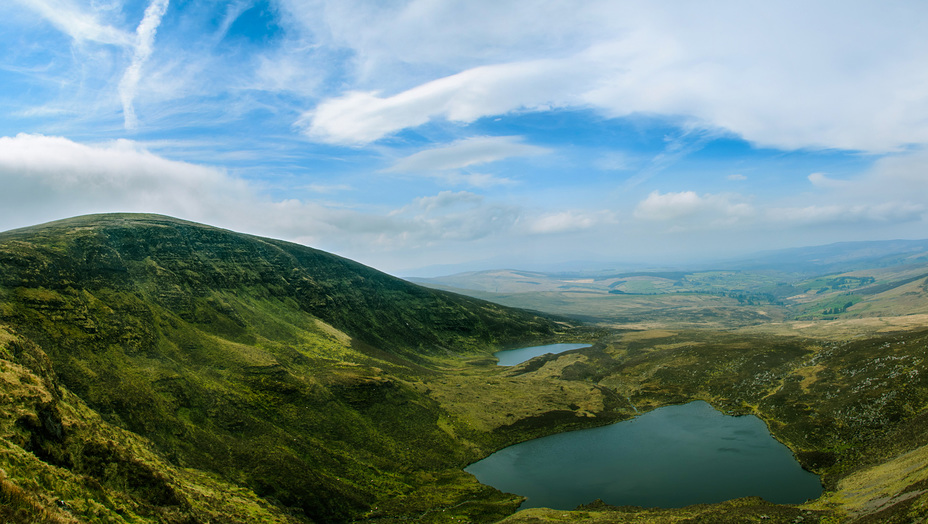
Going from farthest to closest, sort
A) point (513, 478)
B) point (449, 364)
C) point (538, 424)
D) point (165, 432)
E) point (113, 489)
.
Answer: point (449, 364) < point (538, 424) < point (513, 478) < point (165, 432) < point (113, 489)

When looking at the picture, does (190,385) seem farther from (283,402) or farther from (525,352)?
(525,352)

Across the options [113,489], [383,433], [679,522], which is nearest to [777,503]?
[679,522]

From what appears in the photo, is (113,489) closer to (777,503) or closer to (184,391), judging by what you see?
(184,391)

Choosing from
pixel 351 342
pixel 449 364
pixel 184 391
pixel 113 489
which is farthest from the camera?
pixel 449 364

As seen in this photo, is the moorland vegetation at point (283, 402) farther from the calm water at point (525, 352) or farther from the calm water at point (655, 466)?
the calm water at point (525, 352)

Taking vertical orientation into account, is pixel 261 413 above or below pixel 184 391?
below

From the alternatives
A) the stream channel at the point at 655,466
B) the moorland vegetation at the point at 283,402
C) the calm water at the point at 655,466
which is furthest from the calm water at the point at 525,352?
the stream channel at the point at 655,466

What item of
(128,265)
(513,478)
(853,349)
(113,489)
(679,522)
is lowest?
(513,478)

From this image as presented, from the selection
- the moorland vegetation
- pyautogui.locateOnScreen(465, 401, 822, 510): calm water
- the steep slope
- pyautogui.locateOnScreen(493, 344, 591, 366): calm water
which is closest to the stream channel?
pyautogui.locateOnScreen(465, 401, 822, 510): calm water
